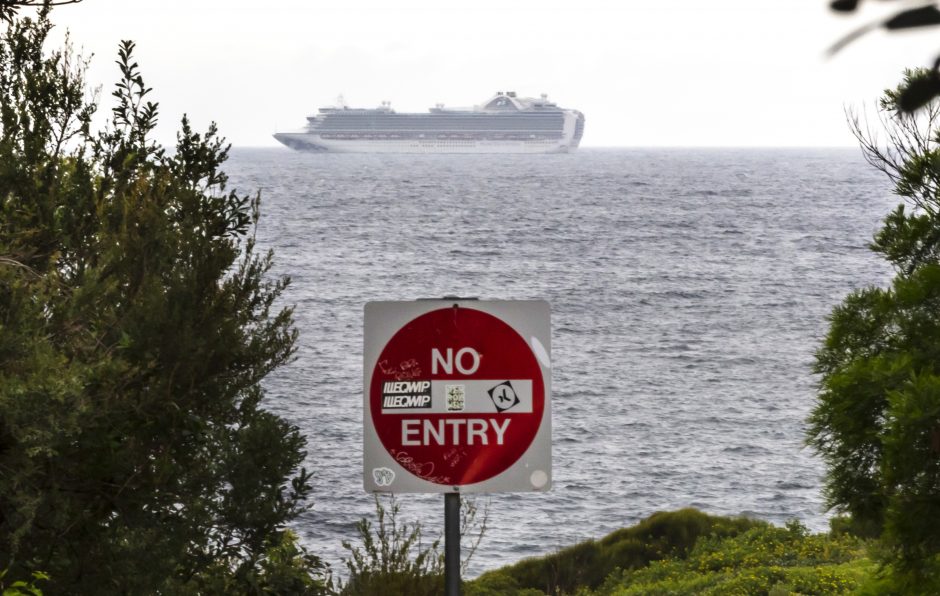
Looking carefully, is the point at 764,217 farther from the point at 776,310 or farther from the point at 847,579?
the point at 847,579

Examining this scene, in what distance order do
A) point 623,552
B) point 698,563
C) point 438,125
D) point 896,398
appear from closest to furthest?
point 896,398 < point 698,563 < point 623,552 < point 438,125

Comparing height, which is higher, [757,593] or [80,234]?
[80,234]

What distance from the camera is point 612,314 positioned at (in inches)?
2277

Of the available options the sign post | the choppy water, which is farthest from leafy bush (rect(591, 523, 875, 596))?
the sign post

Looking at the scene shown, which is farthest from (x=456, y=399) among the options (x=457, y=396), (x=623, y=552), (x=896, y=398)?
(x=623, y=552)

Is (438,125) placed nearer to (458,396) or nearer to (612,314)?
(612,314)

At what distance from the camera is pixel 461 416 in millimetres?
2682

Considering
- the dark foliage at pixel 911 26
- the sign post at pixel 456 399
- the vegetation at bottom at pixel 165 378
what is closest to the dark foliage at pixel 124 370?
the vegetation at bottom at pixel 165 378

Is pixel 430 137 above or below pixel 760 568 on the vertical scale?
above

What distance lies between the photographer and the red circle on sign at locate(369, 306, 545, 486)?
8.77 ft

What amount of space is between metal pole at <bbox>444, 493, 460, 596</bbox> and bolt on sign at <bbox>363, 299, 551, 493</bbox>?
39 millimetres

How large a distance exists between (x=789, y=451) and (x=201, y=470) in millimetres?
32732

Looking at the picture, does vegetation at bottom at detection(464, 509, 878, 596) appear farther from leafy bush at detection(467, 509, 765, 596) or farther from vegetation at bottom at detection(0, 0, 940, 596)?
vegetation at bottom at detection(0, 0, 940, 596)

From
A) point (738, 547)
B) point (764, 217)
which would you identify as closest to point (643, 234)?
point (764, 217)
